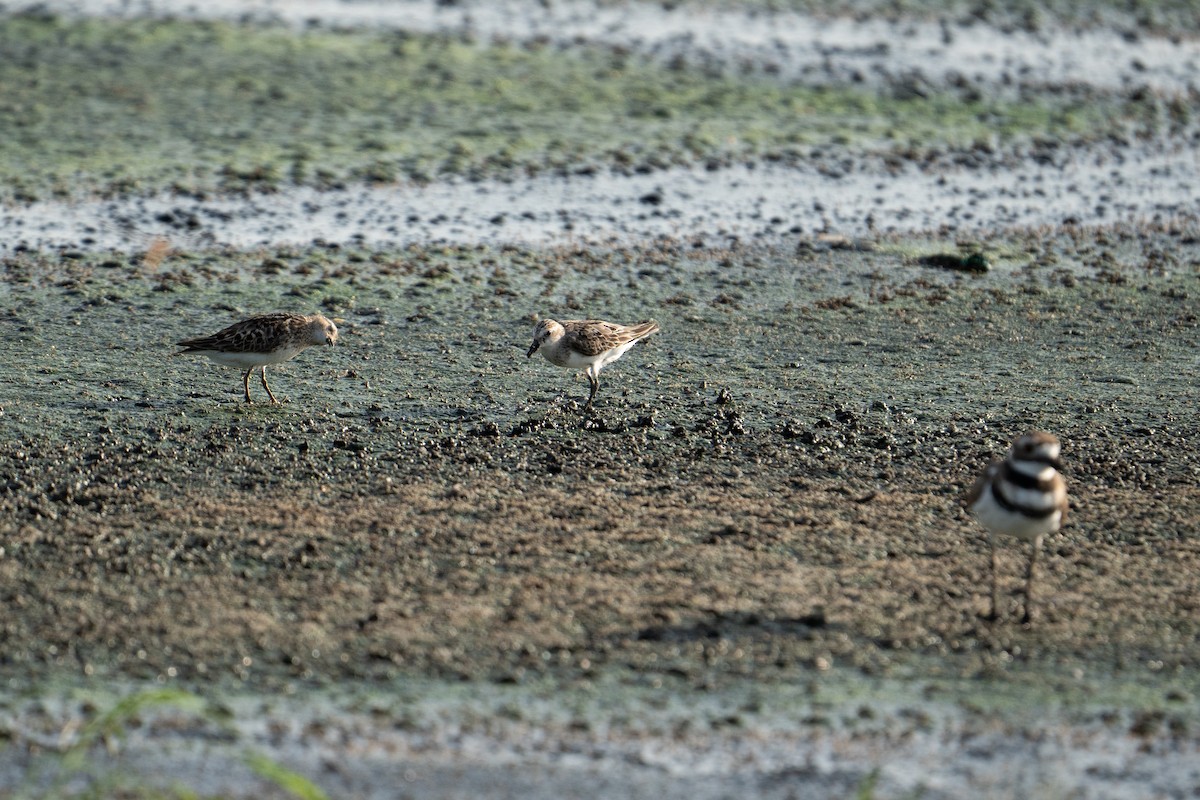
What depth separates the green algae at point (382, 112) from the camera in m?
13.8

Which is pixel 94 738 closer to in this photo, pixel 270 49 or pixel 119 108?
pixel 119 108

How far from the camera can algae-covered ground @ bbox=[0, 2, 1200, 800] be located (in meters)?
6.00

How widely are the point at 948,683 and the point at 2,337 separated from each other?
6575 millimetres

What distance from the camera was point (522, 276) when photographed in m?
11.8

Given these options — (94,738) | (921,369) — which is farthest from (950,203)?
(94,738)

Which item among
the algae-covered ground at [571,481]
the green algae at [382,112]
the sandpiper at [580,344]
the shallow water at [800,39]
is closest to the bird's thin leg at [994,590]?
the algae-covered ground at [571,481]

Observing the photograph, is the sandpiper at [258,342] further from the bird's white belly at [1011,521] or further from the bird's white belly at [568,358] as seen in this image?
the bird's white belly at [1011,521]

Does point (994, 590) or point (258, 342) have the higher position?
point (994, 590)

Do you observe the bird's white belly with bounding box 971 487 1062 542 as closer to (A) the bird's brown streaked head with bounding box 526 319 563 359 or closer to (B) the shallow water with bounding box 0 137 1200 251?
(A) the bird's brown streaked head with bounding box 526 319 563 359

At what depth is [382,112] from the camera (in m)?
15.2

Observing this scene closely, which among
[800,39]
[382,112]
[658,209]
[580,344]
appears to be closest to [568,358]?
[580,344]

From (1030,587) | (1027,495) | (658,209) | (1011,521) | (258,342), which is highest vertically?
(1027,495)

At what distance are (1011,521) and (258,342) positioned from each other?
181 inches

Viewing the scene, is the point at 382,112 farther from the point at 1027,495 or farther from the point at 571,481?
the point at 1027,495
